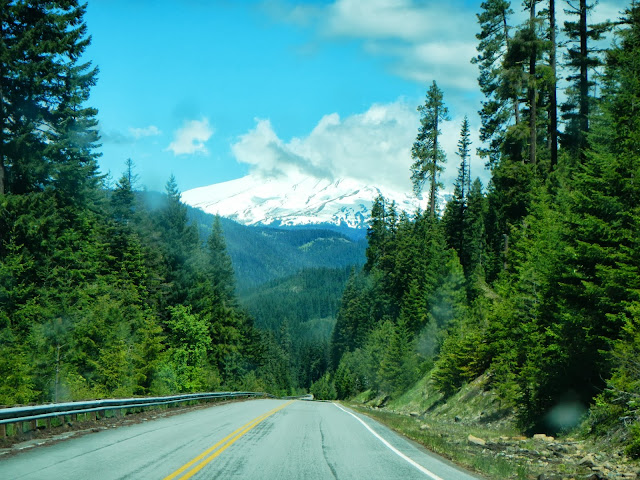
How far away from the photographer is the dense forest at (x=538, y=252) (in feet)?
54.1

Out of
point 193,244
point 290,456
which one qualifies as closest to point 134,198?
point 193,244

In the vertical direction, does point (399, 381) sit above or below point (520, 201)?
below

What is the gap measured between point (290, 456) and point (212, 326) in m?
47.0

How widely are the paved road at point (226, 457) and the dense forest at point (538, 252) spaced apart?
526 cm

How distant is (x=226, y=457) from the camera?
10562 mm

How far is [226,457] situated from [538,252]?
714 inches

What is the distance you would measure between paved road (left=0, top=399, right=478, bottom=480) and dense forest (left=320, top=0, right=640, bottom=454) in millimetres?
5255

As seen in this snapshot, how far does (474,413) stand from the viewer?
28.4 meters

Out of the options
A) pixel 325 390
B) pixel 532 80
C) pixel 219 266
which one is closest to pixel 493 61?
pixel 532 80

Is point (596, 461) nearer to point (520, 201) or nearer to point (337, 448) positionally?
Answer: point (337, 448)

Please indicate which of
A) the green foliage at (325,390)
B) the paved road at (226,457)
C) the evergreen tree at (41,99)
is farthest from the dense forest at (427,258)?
the green foliage at (325,390)

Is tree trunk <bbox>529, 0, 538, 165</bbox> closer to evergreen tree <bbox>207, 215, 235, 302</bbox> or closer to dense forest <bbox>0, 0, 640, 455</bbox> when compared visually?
dense forest <bbox>0, 0, 640, 455</bbox>

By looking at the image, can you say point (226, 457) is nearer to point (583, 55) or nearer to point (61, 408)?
point (61, 408)

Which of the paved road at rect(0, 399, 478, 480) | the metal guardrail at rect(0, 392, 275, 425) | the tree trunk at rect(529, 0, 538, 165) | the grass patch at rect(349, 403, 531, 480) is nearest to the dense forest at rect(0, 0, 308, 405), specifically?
the metal guardrail at rect(0, 392, 275, 425)
